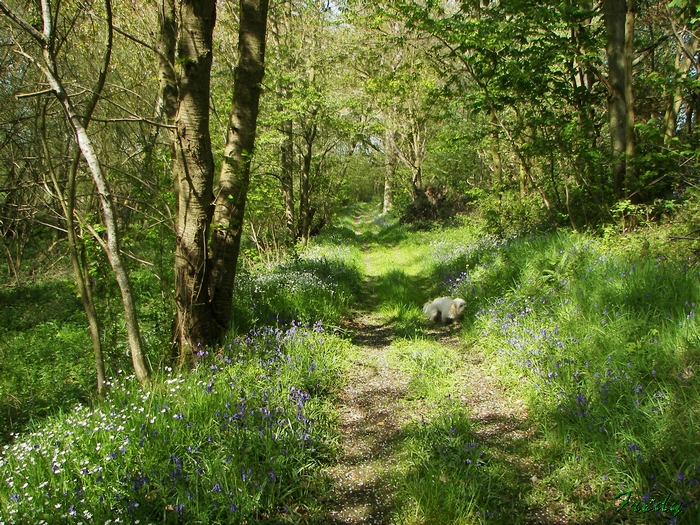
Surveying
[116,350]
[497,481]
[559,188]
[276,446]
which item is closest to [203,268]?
[116,350]

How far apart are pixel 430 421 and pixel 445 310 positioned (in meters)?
3.40

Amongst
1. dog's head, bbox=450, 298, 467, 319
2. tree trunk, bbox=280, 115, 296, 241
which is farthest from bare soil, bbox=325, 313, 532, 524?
tree trunk, bbox=280, 115, 296, 241

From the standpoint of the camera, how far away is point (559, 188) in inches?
392

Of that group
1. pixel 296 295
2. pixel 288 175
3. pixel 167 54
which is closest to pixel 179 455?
pixel 296 295

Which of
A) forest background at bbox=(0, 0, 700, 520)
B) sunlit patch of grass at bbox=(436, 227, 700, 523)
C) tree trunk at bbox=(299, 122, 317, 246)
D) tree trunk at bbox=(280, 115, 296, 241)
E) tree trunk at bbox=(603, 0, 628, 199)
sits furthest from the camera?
tree trunk at bbox=(299, 122, 317, 246)

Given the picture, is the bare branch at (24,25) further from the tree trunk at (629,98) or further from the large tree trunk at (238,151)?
the tree trunk at (629,98)

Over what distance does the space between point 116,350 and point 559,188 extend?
9.91 m

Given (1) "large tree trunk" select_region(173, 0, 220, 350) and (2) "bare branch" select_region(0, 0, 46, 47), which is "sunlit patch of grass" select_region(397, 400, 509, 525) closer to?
(1) "large tree trunk" select_region(173, 0, 220, 350)

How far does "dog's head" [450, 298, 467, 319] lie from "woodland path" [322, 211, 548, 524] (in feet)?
3.03

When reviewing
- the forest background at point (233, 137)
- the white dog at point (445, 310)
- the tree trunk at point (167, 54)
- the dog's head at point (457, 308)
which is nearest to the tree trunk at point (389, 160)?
the forest background at point (233, 137)

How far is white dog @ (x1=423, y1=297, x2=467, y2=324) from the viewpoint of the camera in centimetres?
680

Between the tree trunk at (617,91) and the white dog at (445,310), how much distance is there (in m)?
3.68

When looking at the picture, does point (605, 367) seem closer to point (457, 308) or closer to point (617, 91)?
point (457, 308)

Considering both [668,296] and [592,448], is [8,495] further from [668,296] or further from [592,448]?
[668,296]
